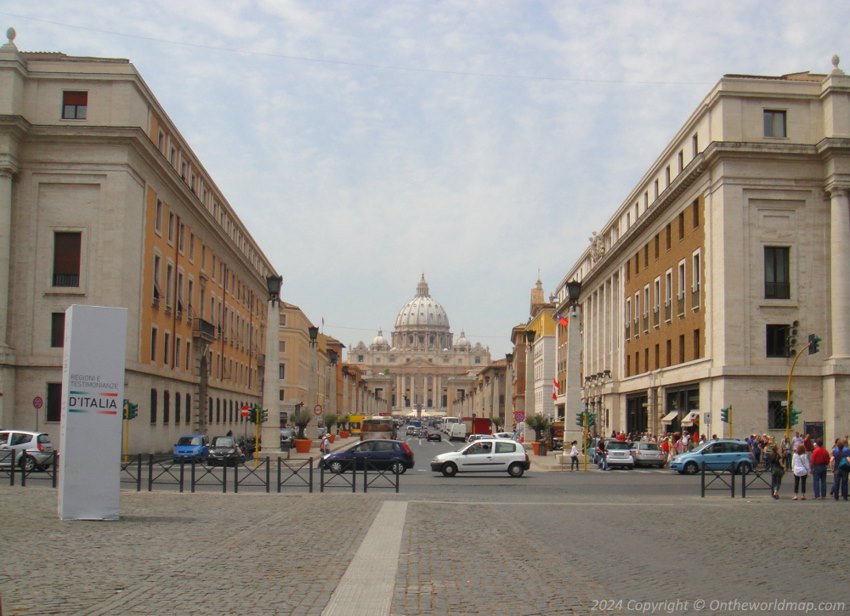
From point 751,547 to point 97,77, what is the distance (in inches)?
1493

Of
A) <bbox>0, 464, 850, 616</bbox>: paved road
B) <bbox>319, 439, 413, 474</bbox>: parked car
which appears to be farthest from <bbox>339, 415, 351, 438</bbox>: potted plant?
<bbox>0, 464, 850, 616</bbox>: paved road

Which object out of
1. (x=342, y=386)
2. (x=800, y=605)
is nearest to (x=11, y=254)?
(x=800, y=605)

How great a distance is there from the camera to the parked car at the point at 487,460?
122 ft

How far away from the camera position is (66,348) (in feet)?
58.4

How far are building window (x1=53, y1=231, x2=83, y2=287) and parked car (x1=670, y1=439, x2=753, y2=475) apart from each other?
27.0 m

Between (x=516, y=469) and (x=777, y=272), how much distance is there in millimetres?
17529

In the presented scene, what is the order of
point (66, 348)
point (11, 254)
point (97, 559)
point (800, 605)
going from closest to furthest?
1. point (800, 605)
2. point (97, 559)
3. point (66, 348)
4. point (11, 254)

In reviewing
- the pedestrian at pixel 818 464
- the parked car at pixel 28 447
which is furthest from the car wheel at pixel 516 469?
the parked car at pixel 28 447

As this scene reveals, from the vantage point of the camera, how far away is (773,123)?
1848 inches

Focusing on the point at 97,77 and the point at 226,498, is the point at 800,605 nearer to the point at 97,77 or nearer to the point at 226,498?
the point at 226,498

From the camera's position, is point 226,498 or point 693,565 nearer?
point 693,565

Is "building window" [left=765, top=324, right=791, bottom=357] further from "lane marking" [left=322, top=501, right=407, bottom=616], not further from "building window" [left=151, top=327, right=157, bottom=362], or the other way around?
"lane marking" [left=322, top=501, right=407, bottom=616]

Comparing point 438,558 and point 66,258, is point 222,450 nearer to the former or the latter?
point 66,258

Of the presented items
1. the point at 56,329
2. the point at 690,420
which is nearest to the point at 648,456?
the point at 690,420
